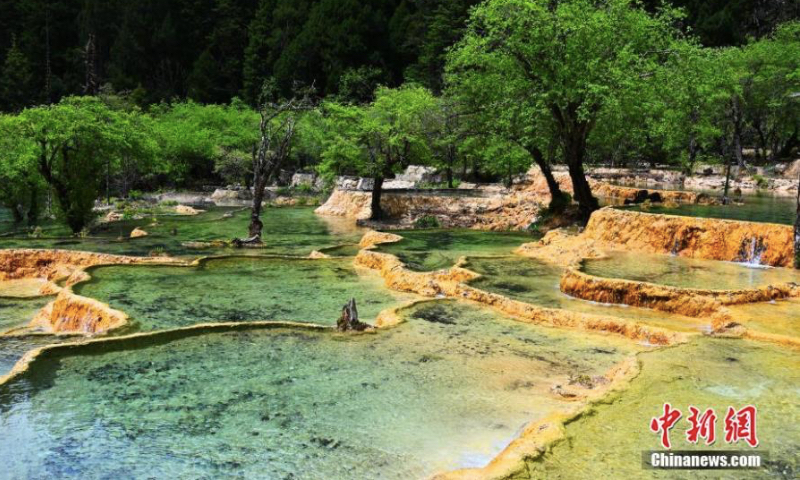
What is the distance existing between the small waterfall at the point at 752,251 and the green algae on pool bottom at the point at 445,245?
6.48 m

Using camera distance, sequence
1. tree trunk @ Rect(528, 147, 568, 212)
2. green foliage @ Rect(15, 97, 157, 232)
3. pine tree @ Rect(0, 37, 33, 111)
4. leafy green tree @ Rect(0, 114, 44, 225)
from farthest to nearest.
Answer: pine tree @ Rect(0, 37, 33, 111), leafy green tree @ Rect(0, 114, 44, 225), tree trunk @ Rect(528, 147, 568, 212), green foliage @ Rect(15, 97, 157, 232)

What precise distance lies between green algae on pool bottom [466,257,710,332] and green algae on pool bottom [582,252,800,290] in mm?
1112

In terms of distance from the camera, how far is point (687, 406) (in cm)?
744

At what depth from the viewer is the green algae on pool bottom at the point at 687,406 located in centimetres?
602

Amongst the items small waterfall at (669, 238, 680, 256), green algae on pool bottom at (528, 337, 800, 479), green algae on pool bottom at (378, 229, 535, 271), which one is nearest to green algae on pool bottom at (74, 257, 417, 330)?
green algae on pool bottom at (378, 229, 535, 271)

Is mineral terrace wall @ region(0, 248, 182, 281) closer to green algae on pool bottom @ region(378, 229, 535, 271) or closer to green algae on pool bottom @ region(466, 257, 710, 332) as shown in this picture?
green algae on pool bottom @ region(378, 229, 535, 271)

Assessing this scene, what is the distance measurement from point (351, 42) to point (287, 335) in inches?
2526

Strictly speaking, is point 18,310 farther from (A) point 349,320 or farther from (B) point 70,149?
(B) point 70,149

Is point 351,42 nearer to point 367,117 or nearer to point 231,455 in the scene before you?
point 367,117

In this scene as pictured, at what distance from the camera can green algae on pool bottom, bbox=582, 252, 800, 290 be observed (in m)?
14.1

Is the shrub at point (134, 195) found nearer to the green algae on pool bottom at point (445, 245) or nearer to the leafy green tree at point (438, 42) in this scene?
the green algae on pool bottom at point (445, 245)

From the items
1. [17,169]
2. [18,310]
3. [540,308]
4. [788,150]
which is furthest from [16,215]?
[788,150]

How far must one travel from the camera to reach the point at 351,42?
2793 inches

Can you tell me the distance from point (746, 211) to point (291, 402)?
21.5 metres
